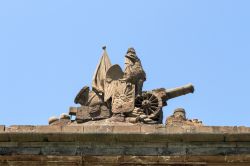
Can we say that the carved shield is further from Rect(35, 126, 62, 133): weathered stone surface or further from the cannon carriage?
Rect(35, 126, 62, 133): weathered stone surface

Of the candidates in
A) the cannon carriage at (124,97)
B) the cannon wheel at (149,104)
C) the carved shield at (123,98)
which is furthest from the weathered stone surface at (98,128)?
the cannon wheel at (149,104)

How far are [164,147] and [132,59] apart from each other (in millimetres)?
3504

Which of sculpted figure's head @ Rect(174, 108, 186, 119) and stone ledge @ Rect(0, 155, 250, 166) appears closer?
stone ledge @ Rect(0, 155, 250, 166)

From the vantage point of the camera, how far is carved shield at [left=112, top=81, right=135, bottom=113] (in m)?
19.6

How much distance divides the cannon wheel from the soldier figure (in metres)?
0.28

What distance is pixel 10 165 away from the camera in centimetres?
1800

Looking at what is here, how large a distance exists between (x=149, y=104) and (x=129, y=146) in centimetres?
185

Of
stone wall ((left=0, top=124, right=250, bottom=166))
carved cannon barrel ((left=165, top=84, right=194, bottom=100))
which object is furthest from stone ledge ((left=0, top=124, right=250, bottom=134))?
carved cannon barrel ((left=165, top=84, right=194, bottom=100))

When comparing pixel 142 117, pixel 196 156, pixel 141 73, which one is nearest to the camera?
pixel 196 156

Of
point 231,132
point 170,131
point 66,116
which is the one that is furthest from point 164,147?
point 66,116

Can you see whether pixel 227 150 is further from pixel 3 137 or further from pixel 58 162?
pixel 3 137

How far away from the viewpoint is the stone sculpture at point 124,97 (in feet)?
63.9

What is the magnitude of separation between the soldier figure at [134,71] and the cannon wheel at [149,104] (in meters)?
0.28

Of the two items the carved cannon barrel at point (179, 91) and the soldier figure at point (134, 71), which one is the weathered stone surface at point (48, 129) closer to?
the soldier figure at point (134, 71)
